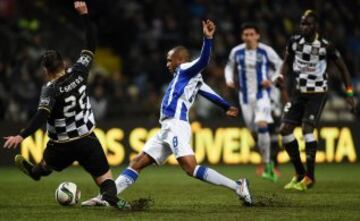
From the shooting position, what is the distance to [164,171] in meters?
16.8

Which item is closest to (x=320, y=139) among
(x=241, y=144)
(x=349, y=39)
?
(x=241, y=144)

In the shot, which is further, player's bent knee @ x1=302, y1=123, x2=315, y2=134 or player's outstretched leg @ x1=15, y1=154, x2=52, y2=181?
player's bent knee @ x1=302, y1=123, x2=315, y2=134

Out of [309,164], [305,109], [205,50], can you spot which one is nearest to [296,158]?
[309,164]

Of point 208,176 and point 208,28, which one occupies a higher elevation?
point 208,28

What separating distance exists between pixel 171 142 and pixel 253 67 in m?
5.31

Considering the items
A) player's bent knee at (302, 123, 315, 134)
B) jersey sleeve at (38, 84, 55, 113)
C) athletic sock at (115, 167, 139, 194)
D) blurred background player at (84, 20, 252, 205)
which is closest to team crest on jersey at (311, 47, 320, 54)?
player's bent knee at (302, 123, 315, 134)

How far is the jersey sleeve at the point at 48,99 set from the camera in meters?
9.14

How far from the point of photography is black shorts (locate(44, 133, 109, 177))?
377 inches

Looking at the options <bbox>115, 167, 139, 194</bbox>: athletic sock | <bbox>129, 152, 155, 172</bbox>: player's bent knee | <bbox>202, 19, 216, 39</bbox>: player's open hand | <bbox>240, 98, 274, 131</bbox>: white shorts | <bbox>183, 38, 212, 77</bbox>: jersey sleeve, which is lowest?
<bbox>115, 167, 139, 194</bbox>: athletic sock

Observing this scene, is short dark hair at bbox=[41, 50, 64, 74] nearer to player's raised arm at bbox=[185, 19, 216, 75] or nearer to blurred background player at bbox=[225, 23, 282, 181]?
player's raised arm at bbox=[185, 19, 216, 75]

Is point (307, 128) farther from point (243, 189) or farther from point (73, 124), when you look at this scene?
point (73, 124)

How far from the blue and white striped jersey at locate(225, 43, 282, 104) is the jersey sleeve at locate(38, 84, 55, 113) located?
5795mm

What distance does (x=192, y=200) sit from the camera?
35.1 feet

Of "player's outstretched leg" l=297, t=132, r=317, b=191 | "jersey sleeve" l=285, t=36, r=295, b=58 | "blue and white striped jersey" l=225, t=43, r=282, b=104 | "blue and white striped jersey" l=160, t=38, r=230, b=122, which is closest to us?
"blue and white striped jersey" l=160, t=38, r=230, b=122
